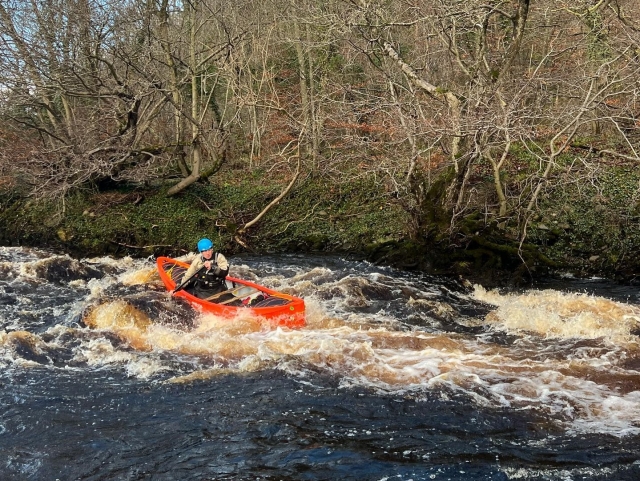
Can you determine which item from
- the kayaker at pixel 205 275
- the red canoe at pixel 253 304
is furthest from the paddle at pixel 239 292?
the kayaker at pixel 205 275

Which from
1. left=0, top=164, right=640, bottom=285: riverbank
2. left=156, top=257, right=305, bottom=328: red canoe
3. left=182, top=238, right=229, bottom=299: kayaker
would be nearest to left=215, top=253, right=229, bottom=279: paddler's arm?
left=182, top=238, right=229, bottom=299: kayaker

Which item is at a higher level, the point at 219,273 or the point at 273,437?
→ the point at 219,273

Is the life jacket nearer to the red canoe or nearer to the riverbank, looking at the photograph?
the red canoe

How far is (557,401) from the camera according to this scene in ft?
19.7

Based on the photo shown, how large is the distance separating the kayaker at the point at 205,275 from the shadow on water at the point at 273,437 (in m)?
2.85

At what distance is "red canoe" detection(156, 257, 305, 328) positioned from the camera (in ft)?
27.8

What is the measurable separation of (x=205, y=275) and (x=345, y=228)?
6.67 metres

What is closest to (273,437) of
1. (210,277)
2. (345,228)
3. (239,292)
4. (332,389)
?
(332,389)

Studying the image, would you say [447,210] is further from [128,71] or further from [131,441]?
[128,71]

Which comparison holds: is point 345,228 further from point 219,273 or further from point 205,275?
point 205,275

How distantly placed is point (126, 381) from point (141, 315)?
2.15 m

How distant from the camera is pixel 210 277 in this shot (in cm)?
945

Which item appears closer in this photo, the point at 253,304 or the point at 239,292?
the point at 253,304

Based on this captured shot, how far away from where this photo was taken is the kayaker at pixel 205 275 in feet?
30.8
